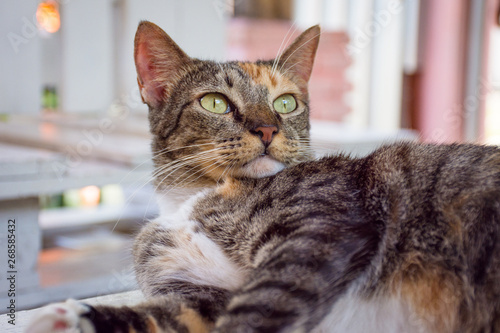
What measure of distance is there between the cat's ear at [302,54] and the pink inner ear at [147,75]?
12.5 inches

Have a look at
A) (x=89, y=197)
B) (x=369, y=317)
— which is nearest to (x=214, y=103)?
(x=369, y=317)

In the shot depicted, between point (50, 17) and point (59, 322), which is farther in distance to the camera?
point (50, 17)

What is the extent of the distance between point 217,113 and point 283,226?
0.36 meters

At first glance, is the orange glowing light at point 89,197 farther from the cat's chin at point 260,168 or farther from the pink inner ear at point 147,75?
the cat's chin at point 260,168

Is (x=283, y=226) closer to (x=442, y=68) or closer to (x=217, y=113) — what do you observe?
(x=217, y=113)

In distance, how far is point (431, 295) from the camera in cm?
84

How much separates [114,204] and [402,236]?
266 centimetres

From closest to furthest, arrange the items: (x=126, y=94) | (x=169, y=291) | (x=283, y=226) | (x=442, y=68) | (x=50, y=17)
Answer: (x=283, y=226)
(x=169, y=291)
(x=126, y=94)
(x=50, y=17)
(x=442, y=68)

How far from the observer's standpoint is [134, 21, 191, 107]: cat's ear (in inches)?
46.5

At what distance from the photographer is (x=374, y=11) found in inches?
143

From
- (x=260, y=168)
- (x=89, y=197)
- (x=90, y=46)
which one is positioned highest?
(x=90, y=46)

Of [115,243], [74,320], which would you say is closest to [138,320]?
[74,320]

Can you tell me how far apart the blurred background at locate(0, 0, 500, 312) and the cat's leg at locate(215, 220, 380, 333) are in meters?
0.50

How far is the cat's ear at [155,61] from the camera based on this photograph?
46.5 inches
